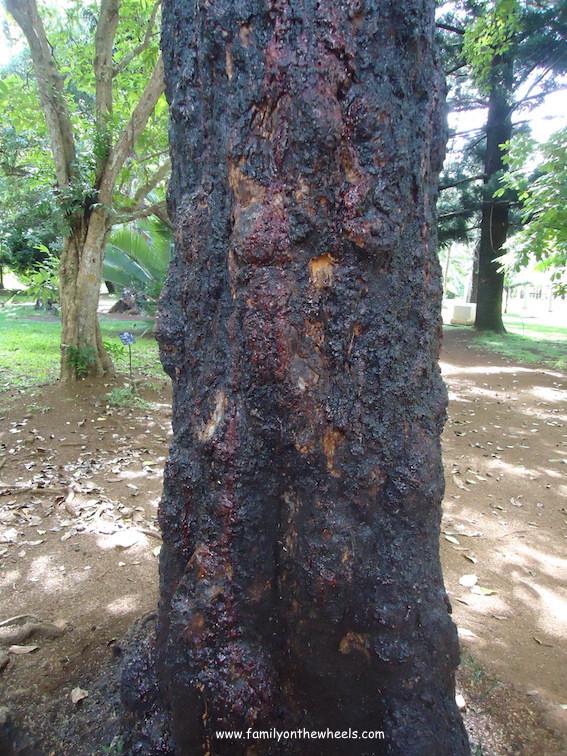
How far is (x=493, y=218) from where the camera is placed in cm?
1425

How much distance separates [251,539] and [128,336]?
592 cm

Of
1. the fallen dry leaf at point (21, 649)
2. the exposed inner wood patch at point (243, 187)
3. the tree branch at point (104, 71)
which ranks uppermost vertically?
the tree branch at point (104, 71)

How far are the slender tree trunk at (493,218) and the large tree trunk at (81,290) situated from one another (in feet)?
32.4

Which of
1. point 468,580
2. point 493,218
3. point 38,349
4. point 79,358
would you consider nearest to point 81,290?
point 79,358

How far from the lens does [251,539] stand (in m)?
1.56

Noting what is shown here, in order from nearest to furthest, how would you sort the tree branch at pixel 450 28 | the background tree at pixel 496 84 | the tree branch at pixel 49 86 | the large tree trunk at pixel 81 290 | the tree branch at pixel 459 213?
the tree branch at pixel 49 86 < the large tree trunk at pixel 81 290 < the background tree at pixel 496 84 < the tree branch at pixel 450 28 < the tree branch at pixel 459 213

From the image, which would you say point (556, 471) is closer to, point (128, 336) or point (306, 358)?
point (306, 358)

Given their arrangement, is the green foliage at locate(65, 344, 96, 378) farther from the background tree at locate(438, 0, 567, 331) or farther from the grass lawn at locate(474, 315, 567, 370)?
→ the grass lawn at locate(474, 315, 567, 370)

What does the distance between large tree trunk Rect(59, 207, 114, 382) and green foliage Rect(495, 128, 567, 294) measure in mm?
6141

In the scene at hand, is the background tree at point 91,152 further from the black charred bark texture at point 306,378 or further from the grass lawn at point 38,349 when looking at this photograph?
the black charred bark texture at point 306,378

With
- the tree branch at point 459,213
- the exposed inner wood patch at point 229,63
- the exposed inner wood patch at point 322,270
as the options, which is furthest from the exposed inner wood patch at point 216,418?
the tree branch at point 459,213

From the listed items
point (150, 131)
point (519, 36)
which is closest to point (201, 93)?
point (150, 131)

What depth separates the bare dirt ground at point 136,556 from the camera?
2137 mm

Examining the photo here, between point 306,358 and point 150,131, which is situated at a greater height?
point 150,131
